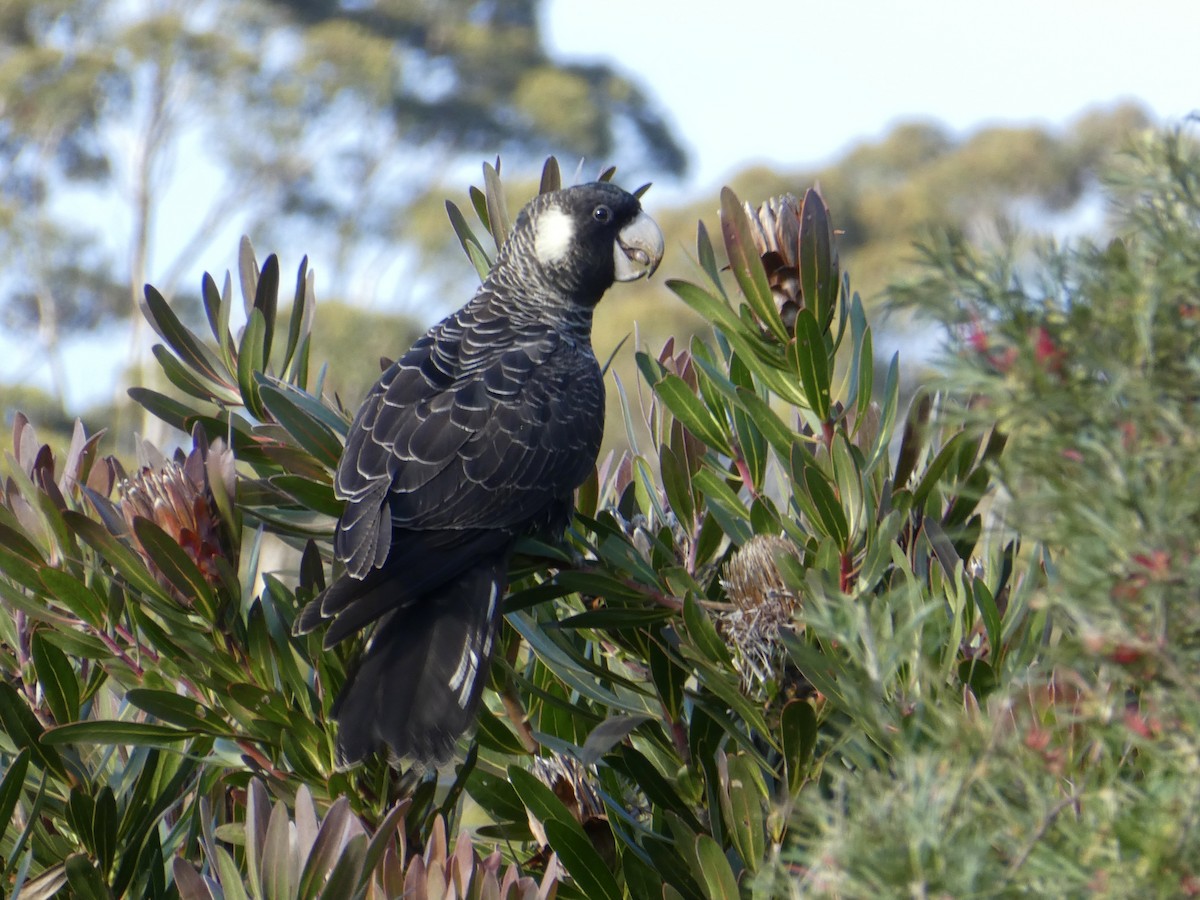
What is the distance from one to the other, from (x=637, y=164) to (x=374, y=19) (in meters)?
6.16

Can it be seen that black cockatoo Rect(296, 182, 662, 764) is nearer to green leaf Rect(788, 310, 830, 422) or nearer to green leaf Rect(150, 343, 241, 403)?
green leaf Rect(150, 343, 241, 403)

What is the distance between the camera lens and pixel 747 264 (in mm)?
1267

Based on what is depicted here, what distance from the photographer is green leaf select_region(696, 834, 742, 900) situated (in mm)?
1012

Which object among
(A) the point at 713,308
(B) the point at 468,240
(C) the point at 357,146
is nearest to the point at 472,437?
(B) the point at 468,240

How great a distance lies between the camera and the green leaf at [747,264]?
1.26 metres

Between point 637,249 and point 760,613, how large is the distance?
141cm

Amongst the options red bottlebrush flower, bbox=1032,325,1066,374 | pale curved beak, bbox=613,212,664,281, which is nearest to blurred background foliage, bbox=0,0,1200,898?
red bottlebrush flower, bbox=1032,325,1066,374

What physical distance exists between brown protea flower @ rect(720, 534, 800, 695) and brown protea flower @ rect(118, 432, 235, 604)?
526mm

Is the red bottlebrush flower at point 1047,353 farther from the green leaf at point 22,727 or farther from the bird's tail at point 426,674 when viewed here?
the green leaf at point 22,727

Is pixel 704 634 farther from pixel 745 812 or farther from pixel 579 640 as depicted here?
pixel 579 640

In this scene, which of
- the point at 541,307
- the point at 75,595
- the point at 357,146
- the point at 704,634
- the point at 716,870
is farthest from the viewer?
the point at 357,146

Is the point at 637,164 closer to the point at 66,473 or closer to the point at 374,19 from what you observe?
the point at 374,19

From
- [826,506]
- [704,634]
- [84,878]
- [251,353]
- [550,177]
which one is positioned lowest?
[84,878]

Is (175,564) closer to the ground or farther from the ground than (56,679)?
farther from the ground
